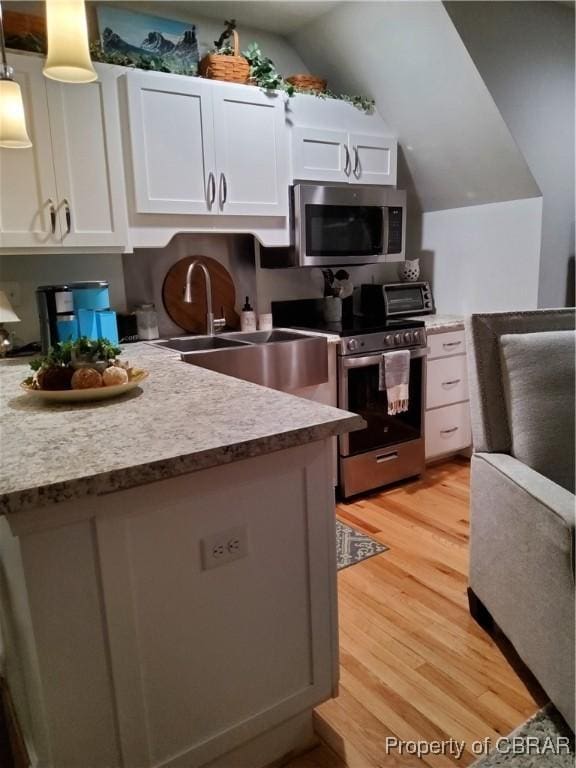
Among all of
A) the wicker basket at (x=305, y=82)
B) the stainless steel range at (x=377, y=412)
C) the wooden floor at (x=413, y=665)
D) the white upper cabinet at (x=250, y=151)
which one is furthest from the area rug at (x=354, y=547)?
the wicker basket at (x=305, y=82)

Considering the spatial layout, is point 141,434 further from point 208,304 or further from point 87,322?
point 208,304

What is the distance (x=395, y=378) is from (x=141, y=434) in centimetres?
203

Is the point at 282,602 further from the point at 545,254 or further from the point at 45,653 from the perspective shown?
the point at 545,254

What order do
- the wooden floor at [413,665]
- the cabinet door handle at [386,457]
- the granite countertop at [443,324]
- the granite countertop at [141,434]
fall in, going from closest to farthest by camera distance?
the granite countertop at [141,434], the wooden floor at [413,665], the cabinet door handle at [386,457], the granite countertop at [443,324]

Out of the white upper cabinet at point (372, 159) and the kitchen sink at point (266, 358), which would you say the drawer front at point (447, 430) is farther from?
the white upper cabinet at point (372, 159)

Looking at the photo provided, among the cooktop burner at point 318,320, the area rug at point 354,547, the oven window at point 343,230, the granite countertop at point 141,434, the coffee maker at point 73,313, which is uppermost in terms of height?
the oven window at point 343,230

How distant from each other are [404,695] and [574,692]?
0.48m

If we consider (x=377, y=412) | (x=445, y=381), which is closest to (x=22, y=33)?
(x=377, y=412)

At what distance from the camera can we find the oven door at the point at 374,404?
2.88 m

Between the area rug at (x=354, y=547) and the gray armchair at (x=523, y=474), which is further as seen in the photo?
the area rug at (x=354, y=547)

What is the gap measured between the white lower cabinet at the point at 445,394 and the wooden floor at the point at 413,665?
831 millimetres

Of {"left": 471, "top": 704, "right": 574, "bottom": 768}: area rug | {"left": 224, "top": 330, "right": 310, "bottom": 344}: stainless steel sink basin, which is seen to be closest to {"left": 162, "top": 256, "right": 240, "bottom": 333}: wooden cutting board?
{"left": 224, "top": 330, "right": 310, "bottom": 344}: stainless steel sink basin

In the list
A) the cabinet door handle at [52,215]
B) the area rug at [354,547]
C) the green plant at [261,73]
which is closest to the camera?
the cabinet door handle at [52,215]

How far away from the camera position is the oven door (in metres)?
2.88
